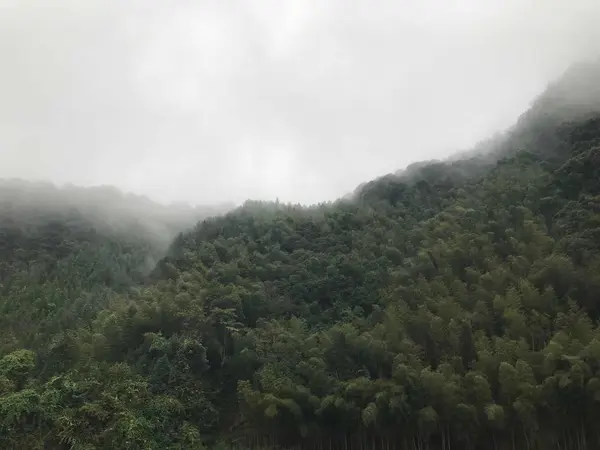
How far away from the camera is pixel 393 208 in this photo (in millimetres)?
37531

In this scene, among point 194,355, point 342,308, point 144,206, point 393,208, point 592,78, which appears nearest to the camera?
point 194,355

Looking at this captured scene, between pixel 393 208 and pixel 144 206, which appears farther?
pixel 144 206

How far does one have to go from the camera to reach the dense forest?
63.8 feet

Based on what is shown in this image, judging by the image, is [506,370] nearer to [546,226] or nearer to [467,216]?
[546,226]

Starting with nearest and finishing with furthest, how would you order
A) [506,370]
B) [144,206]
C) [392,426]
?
[506,370] < [392,426] < [144,206]

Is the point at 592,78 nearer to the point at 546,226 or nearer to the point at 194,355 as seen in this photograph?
the point at 546,226

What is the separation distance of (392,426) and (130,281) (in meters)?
23.5

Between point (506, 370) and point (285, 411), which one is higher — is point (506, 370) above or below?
above

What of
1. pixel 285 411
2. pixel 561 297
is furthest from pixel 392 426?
pixel 561 297

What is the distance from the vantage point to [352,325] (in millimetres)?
25766

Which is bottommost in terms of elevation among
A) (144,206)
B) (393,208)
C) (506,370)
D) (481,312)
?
(506,370)

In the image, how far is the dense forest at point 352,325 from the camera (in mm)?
19453

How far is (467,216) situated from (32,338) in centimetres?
2237

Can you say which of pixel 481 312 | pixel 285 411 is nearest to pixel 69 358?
pixel 285 411
